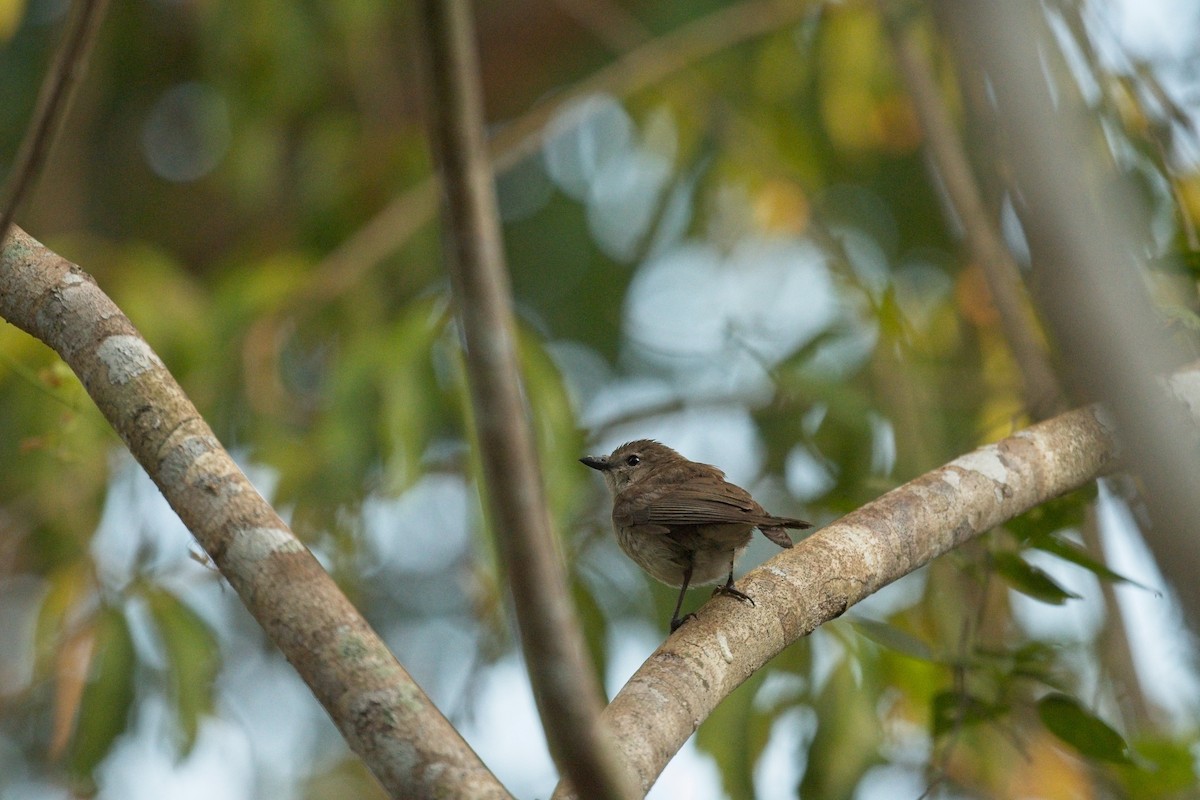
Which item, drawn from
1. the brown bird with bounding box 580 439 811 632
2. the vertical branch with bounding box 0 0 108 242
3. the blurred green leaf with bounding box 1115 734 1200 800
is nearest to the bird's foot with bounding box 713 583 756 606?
the brown bird with bounding box 580 439 811 632

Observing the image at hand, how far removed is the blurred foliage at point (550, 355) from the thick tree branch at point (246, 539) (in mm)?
569

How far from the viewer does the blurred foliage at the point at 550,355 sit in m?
3.99

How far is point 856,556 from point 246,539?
140cm

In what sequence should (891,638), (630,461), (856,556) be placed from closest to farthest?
(856,556), (891,638), (630,461)

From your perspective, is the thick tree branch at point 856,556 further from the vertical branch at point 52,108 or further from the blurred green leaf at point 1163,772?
the vertical branch at point 52,108

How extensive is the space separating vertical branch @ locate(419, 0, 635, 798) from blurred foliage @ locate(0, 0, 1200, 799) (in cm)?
190

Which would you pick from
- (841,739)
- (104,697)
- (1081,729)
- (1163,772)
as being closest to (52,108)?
(104,697)

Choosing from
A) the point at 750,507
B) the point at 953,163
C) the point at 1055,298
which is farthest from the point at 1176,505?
the point at 953,163

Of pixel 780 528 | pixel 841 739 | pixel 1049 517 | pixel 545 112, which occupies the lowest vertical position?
pixel 841 739

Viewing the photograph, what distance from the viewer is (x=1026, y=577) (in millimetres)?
3305

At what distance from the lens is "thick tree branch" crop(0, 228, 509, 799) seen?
188 centimetres

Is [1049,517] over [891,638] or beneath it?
over

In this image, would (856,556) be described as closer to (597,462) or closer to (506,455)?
(506,455)

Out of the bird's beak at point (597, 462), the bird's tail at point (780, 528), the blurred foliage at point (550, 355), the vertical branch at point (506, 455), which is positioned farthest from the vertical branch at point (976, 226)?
the vertical branch at point (506, 455)
